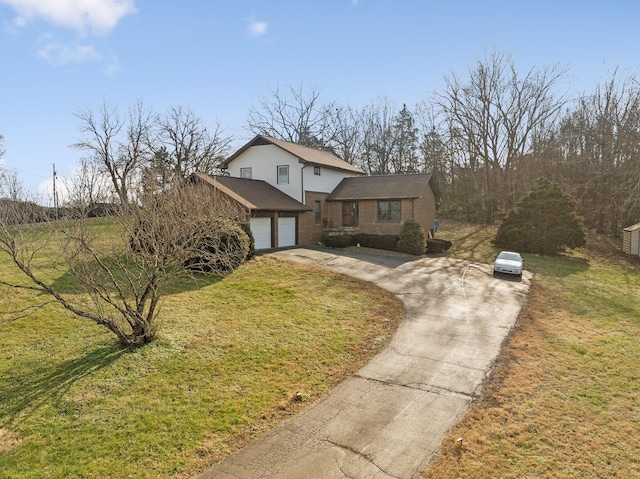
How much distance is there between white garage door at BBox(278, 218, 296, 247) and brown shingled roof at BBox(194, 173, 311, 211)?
100 centimetres

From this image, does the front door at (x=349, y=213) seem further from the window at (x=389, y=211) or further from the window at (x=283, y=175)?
the window at (x=283, y=175)

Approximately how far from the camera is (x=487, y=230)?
3441 cm

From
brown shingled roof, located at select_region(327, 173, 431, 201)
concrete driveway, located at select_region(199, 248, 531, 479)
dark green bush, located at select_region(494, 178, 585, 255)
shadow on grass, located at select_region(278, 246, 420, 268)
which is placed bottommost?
concrete driveway, located at select_region(199, 248, 531, 479)

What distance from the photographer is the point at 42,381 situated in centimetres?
734

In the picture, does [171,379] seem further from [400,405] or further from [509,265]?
[509,265]

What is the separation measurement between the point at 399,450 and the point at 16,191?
986cm

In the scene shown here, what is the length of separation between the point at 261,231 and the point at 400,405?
54.8 feet

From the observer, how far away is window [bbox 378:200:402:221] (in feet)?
85.4

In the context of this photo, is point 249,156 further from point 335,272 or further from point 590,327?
point 590,327

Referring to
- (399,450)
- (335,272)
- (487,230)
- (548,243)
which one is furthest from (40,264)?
(487,230)

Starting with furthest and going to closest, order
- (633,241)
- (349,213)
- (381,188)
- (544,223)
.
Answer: (349,213)
(381,188)
(544,223)
(633,241)

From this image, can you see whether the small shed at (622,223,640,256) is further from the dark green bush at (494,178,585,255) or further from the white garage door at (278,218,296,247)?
the white garage door at (278,218,296,247)

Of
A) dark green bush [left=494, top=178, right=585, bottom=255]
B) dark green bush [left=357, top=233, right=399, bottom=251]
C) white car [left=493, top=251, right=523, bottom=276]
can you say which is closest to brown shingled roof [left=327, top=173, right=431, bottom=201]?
dark green bush [left=357, top=233, right=399, bottom=251]

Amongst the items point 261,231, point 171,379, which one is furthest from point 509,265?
point 171,379
